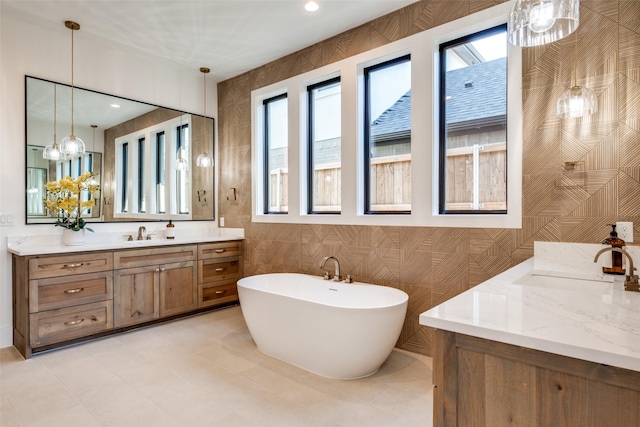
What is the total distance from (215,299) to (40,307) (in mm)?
1694

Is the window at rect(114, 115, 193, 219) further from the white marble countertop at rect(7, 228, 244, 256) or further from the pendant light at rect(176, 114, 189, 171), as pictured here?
the white marble countertop at rect(7, 228, 244, 256)

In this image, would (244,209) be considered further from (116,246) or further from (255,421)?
(255,421)

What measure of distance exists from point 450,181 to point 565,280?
1165mm

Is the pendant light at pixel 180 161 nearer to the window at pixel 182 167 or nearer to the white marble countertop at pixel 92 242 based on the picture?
the window at pixel 182 167

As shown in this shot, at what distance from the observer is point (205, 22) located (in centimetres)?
329

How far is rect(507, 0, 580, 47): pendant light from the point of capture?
135 cm

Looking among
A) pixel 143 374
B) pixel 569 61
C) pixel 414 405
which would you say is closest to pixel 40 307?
pixel 143 374

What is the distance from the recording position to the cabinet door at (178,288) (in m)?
3.75

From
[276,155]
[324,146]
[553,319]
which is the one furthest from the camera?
[276,155]

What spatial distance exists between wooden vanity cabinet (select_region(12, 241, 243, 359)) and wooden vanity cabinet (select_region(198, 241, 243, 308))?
1 centimetres

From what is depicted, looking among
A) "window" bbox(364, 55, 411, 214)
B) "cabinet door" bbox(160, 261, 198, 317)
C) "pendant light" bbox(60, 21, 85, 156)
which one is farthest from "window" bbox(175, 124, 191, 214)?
"window" bbox(364, 55, 411, 214)

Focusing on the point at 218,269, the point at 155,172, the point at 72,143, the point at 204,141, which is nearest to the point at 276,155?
the point at 204,141

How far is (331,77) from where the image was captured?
369cm

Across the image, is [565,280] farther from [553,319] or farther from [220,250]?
[220,250]
